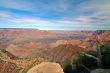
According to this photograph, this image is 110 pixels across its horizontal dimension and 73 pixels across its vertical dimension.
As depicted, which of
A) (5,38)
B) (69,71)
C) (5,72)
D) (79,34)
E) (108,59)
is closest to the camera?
(108,59)

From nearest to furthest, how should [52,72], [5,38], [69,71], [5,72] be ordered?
[52,72], [69,71], [5,72], [5,38]

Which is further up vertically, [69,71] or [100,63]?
[100,63]

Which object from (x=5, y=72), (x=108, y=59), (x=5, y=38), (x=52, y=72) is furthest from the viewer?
(x=5, y=38)

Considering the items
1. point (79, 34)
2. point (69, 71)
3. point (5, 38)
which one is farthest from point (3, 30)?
point (69, 71)

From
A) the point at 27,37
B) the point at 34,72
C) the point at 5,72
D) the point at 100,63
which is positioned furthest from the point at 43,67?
the point at 27,37

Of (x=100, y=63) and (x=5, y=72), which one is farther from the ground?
(x=100, y=63)

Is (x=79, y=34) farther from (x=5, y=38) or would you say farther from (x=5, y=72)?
(x=5, y=72)

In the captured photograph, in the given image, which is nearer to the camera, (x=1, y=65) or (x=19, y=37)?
(x=1, y=65)

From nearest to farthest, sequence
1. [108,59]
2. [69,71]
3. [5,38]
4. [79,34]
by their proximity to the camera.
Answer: [108,59], [69,71], [5,38], [79,34]

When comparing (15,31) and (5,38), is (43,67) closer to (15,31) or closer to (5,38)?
(5,38)
